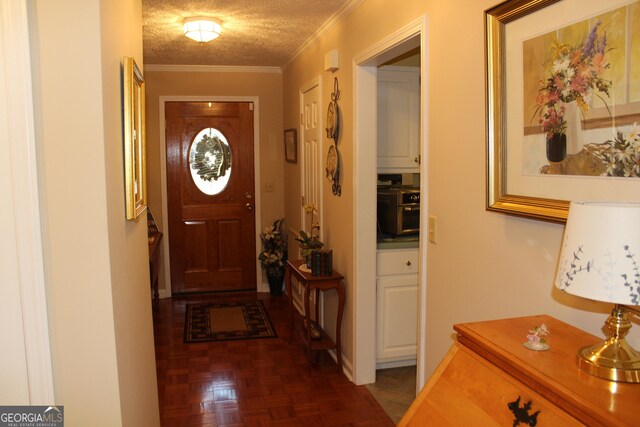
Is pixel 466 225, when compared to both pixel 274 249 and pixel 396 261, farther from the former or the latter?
pixel 274 249

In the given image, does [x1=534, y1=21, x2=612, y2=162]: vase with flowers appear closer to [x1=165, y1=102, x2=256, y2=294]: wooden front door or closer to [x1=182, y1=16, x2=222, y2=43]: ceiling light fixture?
[x1=182, y1=16, x2=222, y2=43]: ceiling light fixture

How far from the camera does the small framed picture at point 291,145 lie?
16.5 feet

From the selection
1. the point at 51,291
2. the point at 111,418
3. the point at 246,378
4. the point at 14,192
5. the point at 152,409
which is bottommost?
the point at 246,378

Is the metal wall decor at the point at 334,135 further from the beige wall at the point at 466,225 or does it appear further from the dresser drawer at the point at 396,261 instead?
the beige wall at the point at 466,225

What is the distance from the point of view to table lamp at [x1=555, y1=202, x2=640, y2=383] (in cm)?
100

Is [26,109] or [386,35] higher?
[386,35]

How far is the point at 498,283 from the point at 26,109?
4.91 feet

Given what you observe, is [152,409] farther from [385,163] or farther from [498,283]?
[385,163]

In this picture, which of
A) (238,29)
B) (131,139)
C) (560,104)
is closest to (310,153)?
(238,29)

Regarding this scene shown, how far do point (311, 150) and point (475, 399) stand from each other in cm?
332

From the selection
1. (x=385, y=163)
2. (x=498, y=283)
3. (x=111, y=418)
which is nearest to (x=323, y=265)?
(x=385, y=163)

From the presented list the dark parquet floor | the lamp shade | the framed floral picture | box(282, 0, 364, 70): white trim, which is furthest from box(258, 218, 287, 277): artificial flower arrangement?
the lamp shade

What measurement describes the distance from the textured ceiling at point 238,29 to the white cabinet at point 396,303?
1595mm

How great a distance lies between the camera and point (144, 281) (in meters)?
2.46
